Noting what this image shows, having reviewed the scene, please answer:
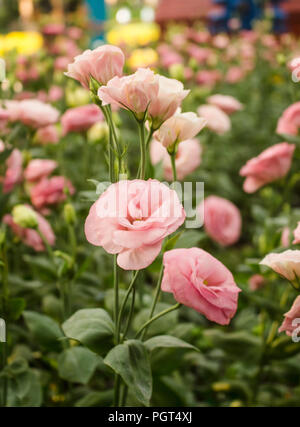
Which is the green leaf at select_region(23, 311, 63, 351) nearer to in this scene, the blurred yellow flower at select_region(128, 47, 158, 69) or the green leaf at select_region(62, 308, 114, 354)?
the green leaf at select_region(62, 308, 114, 354)

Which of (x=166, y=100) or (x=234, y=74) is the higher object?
(x=234, y=74)

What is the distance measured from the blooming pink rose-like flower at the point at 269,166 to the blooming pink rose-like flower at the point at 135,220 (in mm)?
354

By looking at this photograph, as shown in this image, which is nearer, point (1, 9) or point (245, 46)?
point (245, 46)

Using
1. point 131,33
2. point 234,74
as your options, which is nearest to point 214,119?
point 234,74

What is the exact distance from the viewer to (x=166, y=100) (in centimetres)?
49

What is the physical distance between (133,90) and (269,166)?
37 centimetres

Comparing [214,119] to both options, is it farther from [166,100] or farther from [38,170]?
[166,100]

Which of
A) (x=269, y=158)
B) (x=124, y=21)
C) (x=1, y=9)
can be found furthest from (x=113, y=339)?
Result: (x=1, y=9)

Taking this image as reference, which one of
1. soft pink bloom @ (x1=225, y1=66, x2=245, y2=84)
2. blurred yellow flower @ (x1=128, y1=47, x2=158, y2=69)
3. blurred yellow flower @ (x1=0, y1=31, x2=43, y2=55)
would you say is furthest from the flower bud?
blurred yellow flower @ (x1=0, y1=31, x2=43, y2=55)

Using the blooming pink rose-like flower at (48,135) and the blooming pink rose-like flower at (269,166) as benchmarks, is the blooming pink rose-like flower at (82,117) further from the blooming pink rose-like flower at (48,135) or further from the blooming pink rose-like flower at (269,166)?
the blooming pink rose-like flower at (269,166)

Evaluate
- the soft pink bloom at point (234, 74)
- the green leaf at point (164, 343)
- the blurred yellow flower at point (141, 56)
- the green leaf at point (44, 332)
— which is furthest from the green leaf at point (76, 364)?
the soft pink bloom at point (234, 74)

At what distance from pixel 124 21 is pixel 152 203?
10.2ft
